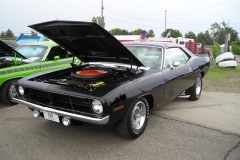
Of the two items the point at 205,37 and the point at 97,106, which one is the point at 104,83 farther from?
the point at 205,37

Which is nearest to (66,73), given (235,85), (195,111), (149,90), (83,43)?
(83,43)

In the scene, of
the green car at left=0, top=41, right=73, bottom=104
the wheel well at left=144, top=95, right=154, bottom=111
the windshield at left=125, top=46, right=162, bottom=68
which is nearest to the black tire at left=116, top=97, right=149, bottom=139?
the wheel well at left=144, top=95, right=154, bottom=111

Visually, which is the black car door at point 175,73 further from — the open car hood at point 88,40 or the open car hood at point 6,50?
the open car hood at point 6,50

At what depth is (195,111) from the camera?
4.48 metres

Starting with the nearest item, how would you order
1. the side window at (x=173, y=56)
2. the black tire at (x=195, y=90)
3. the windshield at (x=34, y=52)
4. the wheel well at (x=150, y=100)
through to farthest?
the wheel well at (x=150, y=100)
the side window at (x=173, y=56)
the black tire at (x=195, y=90)
the windshield at (x=34, y=52)

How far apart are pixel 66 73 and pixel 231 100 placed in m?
4.23

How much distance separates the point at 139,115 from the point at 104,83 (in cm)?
74

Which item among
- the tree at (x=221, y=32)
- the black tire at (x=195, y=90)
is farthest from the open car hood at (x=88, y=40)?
the tree at (x=221, y=32)

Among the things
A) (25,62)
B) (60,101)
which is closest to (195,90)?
(60,101)

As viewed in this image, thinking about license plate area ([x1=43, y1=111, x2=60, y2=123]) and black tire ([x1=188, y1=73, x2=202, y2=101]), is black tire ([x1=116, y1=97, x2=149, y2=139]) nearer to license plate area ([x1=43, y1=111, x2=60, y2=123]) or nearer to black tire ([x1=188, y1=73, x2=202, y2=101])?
license plate area ([x1=43, y1=111, x2=60, y2=123])

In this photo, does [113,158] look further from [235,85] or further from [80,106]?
[235,85]

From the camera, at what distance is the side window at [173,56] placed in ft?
13.0

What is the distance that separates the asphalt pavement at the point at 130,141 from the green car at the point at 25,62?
67 cm

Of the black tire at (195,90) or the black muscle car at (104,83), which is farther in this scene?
the black tire at (195,90)
